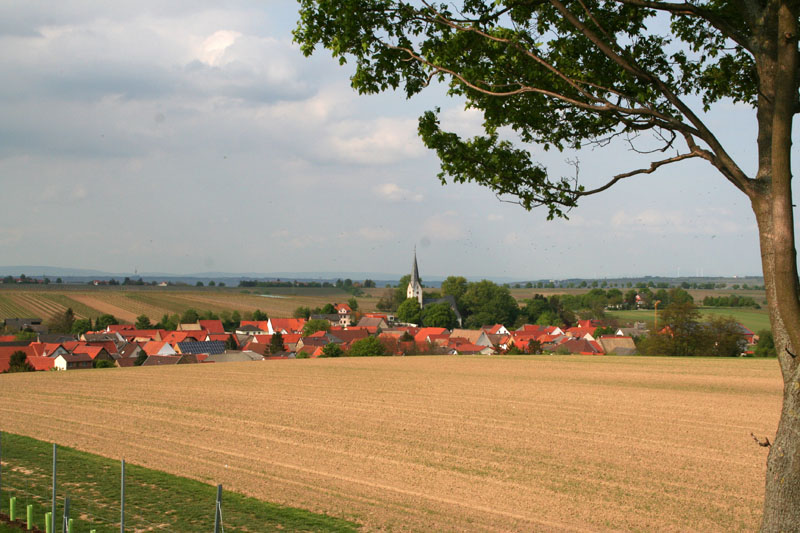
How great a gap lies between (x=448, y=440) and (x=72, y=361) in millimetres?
43695

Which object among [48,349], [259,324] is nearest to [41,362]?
[48,349]

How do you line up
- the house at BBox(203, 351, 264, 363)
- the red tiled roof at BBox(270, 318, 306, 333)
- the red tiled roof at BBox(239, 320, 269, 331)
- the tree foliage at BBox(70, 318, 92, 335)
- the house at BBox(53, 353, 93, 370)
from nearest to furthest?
the house at BBox(53, 353, 93, 370) → the house at BBox(203, 351, 264, 363) → the tree foliage at BBox(70, 318, 92, 335) → the red tiled roof at BBox(270, 318, 306, 333) → the red tiled roof at BBox(239, 320, 269, 331)

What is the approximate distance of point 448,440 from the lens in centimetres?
1535

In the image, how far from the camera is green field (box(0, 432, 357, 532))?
9.10 meters

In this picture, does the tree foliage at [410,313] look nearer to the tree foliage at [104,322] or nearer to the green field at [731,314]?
the green field at [731,314]

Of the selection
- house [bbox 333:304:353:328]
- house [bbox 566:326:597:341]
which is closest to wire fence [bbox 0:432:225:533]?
house [bbox 566:326:597:341]

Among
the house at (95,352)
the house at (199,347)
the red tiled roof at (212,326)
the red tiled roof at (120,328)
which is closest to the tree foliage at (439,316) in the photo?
the red tiled roof at (212,326)

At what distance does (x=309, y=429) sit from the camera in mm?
16969

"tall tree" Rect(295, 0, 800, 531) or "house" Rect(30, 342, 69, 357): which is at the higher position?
"tall tree" Rect(295, 0, 800, 531)

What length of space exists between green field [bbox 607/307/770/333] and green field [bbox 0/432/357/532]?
225 feet

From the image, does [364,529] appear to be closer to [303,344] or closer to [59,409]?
[59,409]

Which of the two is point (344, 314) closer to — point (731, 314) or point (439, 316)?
Answer: point (439, 316)

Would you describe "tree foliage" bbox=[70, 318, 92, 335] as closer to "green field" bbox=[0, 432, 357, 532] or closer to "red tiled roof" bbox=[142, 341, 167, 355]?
"red tiled roof" bbox=[142, 341, 167, 355]

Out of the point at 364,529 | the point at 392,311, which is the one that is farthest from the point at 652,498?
the point at 392,311
